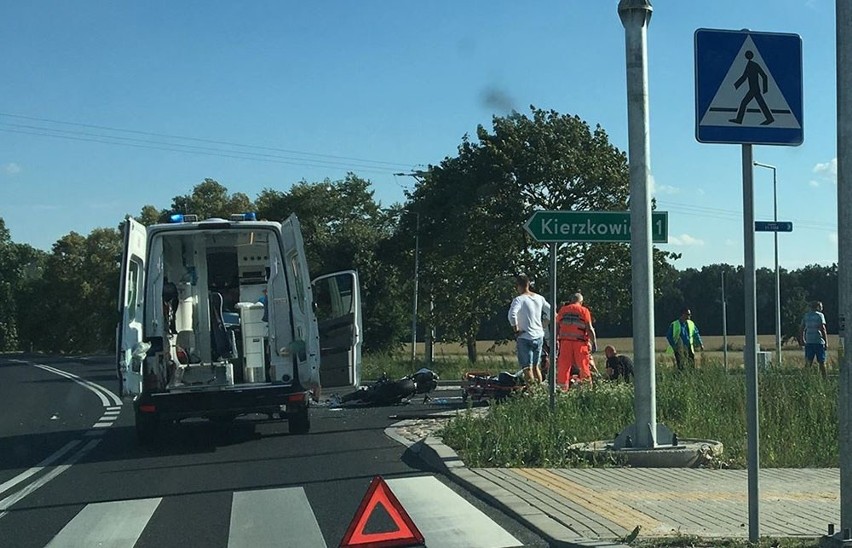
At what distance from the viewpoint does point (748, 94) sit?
6145 millimetres

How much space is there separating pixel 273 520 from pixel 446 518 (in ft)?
4.17

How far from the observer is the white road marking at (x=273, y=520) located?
22.5 ft

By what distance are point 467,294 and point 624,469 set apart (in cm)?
2637

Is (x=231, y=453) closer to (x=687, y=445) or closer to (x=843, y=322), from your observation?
(x=687, y=445)

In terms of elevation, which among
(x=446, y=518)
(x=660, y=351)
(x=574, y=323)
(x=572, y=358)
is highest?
(x=574, y=323)

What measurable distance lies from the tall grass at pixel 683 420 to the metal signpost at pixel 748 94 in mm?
3622

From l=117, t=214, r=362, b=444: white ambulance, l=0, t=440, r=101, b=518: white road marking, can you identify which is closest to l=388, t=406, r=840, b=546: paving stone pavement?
l=117, t=214, r=362, b=444: white ambulance

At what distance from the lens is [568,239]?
1157 centimetres

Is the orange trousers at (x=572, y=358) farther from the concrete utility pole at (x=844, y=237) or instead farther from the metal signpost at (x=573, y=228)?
the concrete utility pole at (x=844, y=237)

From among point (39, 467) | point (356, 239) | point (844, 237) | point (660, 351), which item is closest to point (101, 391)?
point (660, 351)

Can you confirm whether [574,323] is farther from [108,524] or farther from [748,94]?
[748,94]

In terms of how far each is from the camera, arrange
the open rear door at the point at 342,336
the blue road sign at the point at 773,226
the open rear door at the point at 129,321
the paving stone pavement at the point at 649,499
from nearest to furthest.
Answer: the paving stone pavement at the point at 649,499 < the open rear door at the point at 129,321 < the open rear door at the point at 342,336 < the blue road sign at the point at 773,226

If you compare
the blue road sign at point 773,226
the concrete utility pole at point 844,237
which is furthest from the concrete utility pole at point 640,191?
the blue road sign at point 773,226

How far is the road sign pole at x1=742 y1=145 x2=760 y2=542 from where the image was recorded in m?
5.98
